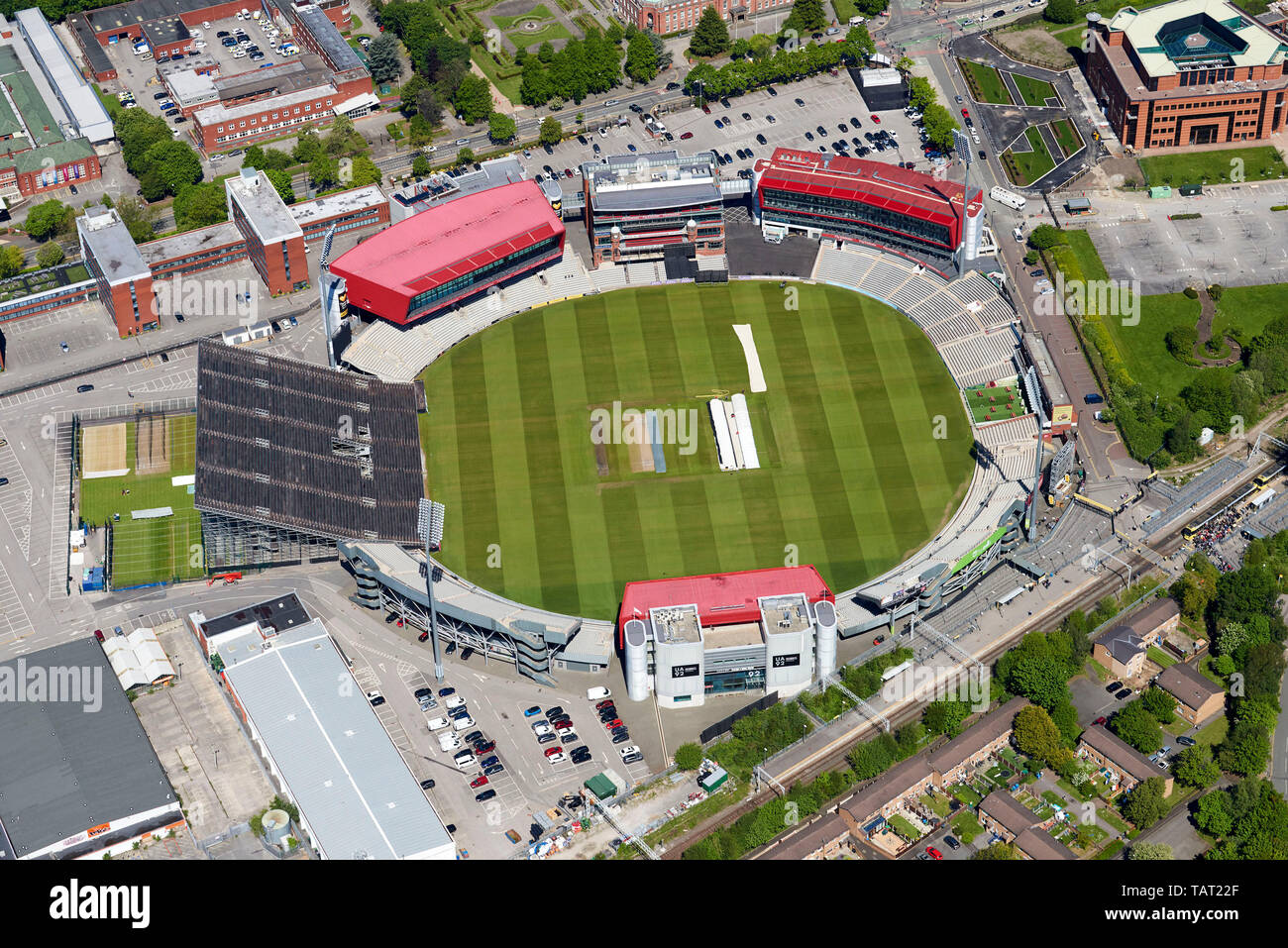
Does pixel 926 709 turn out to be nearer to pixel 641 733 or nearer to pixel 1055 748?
pixel 1055 748

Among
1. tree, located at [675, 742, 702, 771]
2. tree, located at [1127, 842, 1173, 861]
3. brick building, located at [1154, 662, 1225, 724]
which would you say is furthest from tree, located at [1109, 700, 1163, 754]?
tree, located at [675, 742, 702, 771]

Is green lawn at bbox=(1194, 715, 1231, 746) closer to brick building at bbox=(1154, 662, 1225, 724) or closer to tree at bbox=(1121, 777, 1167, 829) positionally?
brick building at bbox=(1154, 662, 1225, 724)

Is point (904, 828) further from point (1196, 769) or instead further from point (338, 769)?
point (338, 769)

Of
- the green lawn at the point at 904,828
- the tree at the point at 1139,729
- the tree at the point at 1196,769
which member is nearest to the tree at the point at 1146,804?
the tree at the point at 1196,769

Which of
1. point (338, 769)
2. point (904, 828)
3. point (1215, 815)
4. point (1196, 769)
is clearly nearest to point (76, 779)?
point (338, 769)
